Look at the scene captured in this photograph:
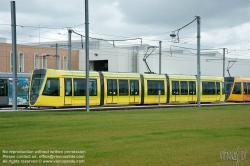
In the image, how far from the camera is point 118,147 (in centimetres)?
1384

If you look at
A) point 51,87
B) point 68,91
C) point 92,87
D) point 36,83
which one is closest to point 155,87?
point 92,87

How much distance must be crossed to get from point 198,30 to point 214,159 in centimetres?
3284

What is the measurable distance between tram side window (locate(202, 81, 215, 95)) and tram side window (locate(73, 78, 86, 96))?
1592cm

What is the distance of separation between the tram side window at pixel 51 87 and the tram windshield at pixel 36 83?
475 mm

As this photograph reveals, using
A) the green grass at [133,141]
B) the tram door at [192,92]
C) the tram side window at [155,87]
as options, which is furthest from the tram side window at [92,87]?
the green grass at [133,141]

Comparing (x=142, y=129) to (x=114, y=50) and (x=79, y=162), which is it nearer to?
(x=79, y=162)

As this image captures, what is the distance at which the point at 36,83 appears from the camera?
37.1m

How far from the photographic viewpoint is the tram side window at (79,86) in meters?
38.1

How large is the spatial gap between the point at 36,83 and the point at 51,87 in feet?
3.98

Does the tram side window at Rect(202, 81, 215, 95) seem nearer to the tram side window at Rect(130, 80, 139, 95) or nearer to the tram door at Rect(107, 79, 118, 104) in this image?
the tram side window at Rect(130, 80, 139, 95)

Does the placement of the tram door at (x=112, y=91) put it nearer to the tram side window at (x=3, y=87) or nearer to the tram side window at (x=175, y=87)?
the tram side window at (x=175, y=87)

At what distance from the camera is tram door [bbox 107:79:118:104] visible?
133ft

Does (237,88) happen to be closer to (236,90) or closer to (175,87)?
(236,90)

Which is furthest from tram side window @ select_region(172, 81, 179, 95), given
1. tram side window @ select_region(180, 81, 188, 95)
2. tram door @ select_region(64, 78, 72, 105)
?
tram door @ select_region(64, 78, 72, 105)
